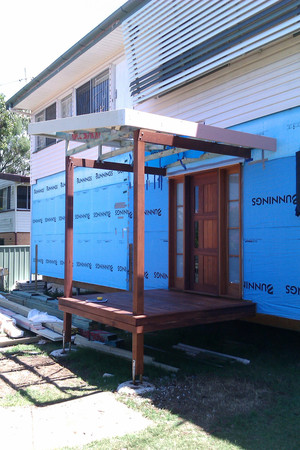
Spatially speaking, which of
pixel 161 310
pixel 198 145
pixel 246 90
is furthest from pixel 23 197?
pixel 161 310

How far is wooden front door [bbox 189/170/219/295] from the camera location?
7.16m

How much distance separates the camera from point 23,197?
22.3 m

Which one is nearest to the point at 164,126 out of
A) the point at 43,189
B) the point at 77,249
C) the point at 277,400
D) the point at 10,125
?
the point at 277,400

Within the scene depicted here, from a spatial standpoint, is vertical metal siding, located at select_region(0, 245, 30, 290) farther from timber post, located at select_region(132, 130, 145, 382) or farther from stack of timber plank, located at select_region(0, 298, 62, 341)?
timber post, located at select_region(132, 130, 145, 382)

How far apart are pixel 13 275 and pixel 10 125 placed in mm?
16430

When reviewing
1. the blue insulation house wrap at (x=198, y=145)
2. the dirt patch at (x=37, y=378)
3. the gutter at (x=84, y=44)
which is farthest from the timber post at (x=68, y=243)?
the gutter at (x=84, y=44)

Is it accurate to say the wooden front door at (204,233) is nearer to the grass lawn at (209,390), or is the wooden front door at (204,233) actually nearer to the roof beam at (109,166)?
the roof beam at (109,166)

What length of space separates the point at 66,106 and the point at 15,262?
19.5 ft

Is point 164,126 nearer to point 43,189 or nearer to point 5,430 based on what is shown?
point 5,430

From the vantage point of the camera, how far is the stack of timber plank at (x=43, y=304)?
779 cm

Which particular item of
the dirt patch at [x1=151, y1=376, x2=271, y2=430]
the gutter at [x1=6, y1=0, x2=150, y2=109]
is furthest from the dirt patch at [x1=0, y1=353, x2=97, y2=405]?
the gutter at [x1=6, y1=0, x2=150, y2=109]

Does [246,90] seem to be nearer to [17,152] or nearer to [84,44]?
[84,44]

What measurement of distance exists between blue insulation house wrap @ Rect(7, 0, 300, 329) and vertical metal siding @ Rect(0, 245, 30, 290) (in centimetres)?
523

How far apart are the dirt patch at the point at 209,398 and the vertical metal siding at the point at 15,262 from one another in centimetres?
1116
